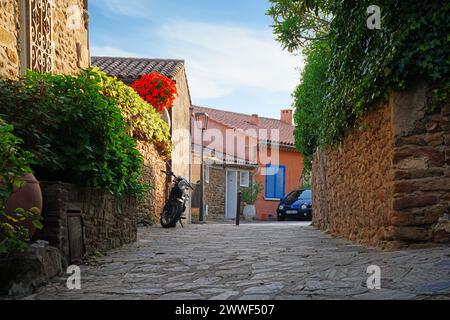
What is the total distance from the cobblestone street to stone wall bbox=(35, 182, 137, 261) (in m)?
0.33

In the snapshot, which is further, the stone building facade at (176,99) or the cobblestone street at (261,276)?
the stone building facade at (176,99)

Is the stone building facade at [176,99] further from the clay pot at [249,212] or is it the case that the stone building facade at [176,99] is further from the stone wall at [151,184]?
the clay pot at [249,212]

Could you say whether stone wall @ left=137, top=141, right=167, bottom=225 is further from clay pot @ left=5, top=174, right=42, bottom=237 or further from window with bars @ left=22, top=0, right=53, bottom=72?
clay pot @ left=5, top=174, right=42, bottom=237

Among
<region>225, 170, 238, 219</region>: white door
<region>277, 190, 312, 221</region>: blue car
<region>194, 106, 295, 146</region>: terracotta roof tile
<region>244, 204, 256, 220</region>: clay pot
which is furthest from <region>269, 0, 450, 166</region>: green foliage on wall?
<region>194, 106, 295, 146</region>: terracotta roof tile

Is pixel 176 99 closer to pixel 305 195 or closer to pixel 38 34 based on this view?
pixel 305 195

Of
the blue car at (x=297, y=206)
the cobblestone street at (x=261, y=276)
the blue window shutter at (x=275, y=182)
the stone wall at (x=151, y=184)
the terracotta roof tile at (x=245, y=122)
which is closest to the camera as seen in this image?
the cobblestone street at (x=261, y=276)

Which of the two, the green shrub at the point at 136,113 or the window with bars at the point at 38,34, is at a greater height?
the window with bars at the point at 38,34

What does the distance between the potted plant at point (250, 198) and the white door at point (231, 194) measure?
0.64 metres

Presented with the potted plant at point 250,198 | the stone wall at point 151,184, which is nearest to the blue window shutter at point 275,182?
the potted plant at point 250,198

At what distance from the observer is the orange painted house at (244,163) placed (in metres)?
22.9

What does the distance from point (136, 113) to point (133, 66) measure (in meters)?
6.64
